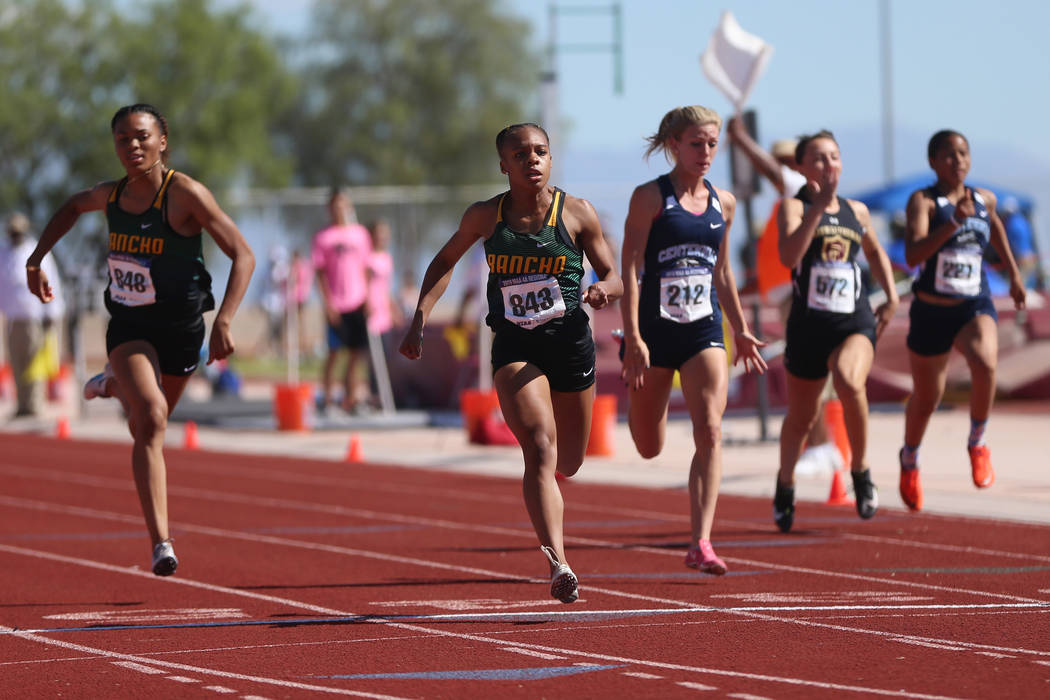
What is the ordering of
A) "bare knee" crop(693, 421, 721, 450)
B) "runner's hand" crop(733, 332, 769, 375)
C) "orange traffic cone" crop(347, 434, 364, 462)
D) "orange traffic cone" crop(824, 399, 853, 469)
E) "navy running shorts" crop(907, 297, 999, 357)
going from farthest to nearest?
1. "orange traffic cone" crop(347, 434, 364, 462)
2. "orange traffic cone" crop(824, 399, 853, 469)
3. "navy running shorts" crop(907, 297, 999, 357)
4. "runner's hand" crop(733, 332, 769, 375)
5. "bare knee" crop(693, 421, 721, 450)

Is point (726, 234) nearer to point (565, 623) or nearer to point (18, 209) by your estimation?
point (565, 623)

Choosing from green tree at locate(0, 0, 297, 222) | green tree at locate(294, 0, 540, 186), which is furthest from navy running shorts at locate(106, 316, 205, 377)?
green tree at locate(294, 0, 540, 186)

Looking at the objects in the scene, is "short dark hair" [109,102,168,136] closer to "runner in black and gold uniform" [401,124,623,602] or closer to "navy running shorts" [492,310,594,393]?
"runner in black and gold uniform" [401,124,623,602]

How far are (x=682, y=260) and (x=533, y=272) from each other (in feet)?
3.86

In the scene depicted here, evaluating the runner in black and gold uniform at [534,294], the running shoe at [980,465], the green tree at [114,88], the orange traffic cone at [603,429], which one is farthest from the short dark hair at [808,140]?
the green tree at [114,88]

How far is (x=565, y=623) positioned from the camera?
7.10 m

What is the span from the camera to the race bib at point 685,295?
8.40 meters

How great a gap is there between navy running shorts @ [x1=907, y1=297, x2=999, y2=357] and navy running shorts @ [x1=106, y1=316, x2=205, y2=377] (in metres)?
4.10

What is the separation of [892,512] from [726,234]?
120 inches

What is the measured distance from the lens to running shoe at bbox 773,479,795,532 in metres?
9.91

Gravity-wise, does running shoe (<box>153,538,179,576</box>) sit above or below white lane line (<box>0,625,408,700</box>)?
above

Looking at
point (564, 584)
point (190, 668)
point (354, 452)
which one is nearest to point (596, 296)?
point (564, 584)

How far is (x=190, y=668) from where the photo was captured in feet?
20.6

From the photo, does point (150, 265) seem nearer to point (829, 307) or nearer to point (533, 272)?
point (533, 272)
